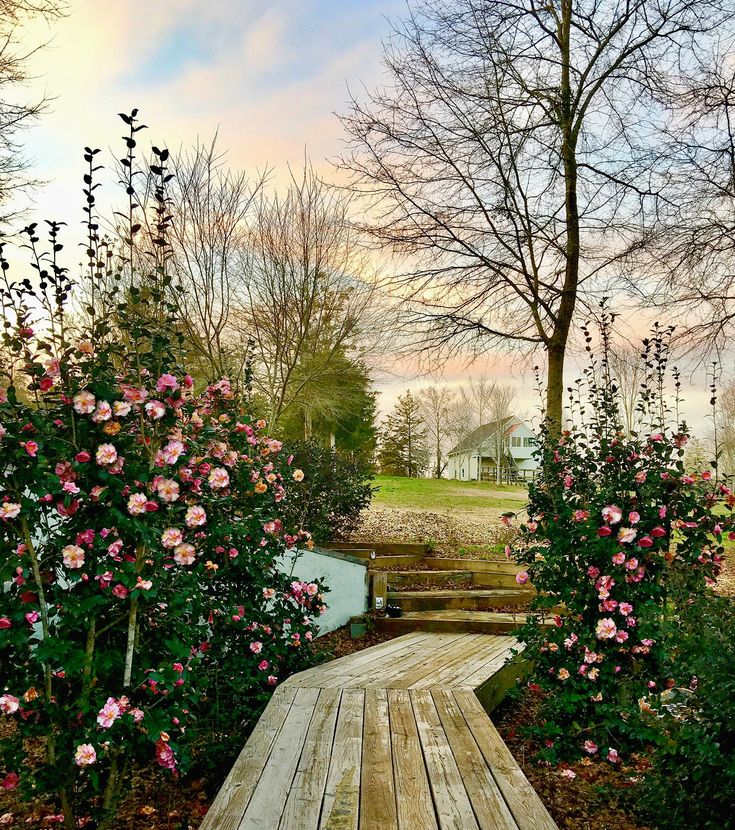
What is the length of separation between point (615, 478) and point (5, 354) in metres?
3.42

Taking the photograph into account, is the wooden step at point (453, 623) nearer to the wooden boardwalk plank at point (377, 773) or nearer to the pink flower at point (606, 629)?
the pink flower at point (606, 629)

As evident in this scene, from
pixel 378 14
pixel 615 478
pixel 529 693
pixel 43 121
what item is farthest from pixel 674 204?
pixel 43 121

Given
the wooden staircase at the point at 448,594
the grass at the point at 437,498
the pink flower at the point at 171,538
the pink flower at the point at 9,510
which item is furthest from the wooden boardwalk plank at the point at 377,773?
the grass at the point at 437,498

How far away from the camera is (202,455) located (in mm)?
3197

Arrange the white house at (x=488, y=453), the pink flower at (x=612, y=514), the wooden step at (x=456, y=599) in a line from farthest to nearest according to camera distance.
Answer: the white house at (x=488, y=453), the wooden step at (x=456, y=599), the pink flower at (x=612, y=514)

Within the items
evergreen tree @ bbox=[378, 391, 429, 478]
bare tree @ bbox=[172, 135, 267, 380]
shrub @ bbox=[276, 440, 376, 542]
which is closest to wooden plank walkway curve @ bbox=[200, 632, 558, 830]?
shrub @ bbox=[276, 440, 376, 542]

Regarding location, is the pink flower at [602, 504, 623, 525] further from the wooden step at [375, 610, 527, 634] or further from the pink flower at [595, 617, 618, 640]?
the wooden step at [375, 610, 527, 634]

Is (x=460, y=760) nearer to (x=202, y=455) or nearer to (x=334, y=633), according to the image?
(x=202, y=455)

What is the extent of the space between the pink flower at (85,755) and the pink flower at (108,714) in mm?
87

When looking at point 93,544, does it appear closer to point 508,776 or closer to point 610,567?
point 508,776

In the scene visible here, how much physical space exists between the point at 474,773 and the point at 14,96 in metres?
9.57

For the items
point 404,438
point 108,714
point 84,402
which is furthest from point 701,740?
point 404,438

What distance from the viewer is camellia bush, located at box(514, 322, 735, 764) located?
153 inches

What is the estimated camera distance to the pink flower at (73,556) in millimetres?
2480
